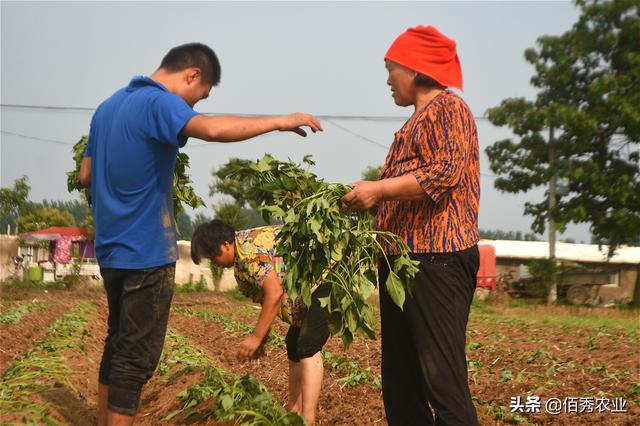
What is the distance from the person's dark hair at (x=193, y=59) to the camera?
13.0 ft

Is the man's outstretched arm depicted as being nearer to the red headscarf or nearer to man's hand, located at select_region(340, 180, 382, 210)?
man's hand, located at select_region(340, 180, 382, 210)

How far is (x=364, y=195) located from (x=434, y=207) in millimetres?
316

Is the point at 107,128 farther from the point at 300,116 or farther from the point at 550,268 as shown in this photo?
the point at 550,268

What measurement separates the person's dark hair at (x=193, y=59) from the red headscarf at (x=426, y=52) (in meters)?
0.89

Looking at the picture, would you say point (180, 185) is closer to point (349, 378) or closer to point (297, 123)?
point (297, 123)

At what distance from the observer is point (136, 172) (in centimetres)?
379

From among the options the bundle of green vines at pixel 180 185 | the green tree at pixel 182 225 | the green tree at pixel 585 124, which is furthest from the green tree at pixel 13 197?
the bundle of green vines at pixel 180 185

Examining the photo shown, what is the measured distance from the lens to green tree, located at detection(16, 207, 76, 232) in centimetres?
4403

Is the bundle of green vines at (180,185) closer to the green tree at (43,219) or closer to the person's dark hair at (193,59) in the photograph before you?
the person's dark hair at (193,59)

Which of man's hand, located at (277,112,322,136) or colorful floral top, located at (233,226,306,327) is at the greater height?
man's hand, located at (277,112,322,136)

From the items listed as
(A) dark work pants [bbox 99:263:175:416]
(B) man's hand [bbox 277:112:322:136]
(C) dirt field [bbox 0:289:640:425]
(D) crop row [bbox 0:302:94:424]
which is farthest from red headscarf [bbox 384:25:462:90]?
(D) crop row [bbox 0:302:94:424]

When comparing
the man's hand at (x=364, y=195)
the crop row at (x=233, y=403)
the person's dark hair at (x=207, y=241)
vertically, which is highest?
the man's hand at (x=364, y=195)

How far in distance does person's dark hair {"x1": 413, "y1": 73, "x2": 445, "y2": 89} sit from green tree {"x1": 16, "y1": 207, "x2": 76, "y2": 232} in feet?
139

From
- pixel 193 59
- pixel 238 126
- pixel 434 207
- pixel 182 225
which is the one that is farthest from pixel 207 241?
pixel 182 225
